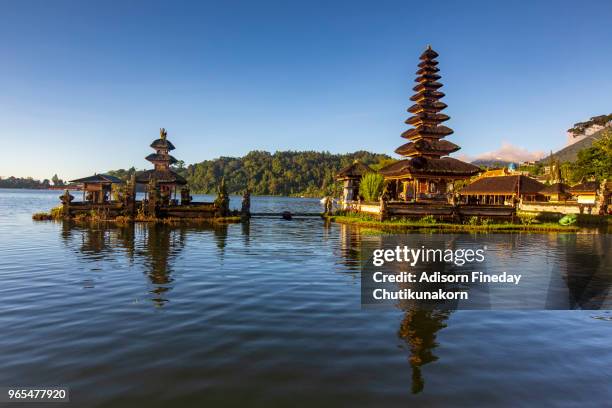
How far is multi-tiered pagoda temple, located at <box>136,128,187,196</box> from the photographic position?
45188mm

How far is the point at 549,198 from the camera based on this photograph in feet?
201

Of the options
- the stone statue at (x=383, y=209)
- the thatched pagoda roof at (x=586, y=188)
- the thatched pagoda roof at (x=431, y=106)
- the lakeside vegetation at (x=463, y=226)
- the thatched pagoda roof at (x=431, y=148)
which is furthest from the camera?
the thatched pagoda roof at (x=586, y=188)

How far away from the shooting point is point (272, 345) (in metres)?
7.91

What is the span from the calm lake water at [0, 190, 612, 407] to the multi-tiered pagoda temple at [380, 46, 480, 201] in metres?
31.0

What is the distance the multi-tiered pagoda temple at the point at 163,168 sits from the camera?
45188mm

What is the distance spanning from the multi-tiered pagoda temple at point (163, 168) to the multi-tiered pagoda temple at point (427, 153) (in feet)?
83.8

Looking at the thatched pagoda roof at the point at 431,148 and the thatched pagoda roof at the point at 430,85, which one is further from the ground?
the thatched pagoda roof at the point at 430,85

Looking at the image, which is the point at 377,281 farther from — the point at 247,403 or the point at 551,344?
the point at 247,403

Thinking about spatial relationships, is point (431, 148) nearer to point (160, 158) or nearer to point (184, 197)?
point (184, 197)

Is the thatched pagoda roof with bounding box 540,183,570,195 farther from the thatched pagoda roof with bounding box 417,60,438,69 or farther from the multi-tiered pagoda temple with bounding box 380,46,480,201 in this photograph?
the thatched pagoda roof with bounding box 417,60,438,69

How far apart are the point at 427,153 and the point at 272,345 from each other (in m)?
40.8

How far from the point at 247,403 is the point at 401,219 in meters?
33.1

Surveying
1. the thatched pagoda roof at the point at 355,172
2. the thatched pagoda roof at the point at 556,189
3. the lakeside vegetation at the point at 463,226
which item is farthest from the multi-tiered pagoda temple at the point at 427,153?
the thatched pagoda roof at the point at 556,189

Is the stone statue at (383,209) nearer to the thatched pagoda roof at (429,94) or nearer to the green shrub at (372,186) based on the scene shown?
the green shrub at (372,186)
